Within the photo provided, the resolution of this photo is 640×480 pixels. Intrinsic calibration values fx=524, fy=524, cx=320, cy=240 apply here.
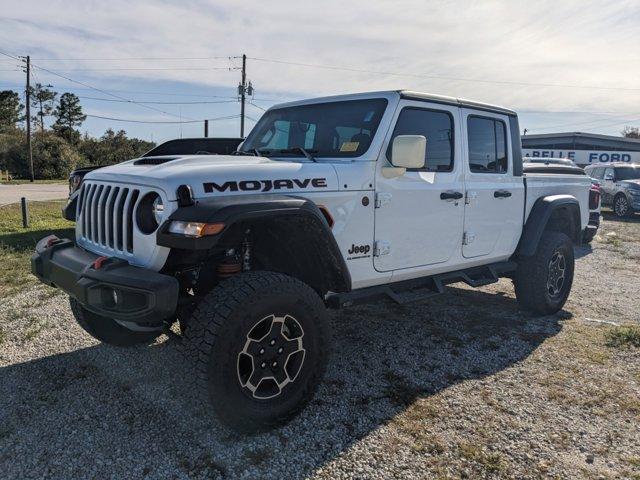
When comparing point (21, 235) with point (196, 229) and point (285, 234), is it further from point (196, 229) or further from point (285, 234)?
point (196, 229)

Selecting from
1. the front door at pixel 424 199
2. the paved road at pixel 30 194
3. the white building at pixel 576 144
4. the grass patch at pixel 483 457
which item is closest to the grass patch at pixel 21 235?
the paved road at pixel 30 194

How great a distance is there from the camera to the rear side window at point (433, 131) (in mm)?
3911

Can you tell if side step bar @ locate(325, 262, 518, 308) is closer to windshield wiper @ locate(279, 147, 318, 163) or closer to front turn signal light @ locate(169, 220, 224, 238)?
windshield wiper @ locate(279, 147, 318, 163)

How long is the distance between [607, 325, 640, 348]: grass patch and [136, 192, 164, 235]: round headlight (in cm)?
395

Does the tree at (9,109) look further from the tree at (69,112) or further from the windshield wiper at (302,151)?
the windshield wiper at (302,151)

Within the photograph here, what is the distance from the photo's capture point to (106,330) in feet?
13.1

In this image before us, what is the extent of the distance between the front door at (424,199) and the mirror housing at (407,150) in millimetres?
112

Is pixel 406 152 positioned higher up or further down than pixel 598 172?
further down

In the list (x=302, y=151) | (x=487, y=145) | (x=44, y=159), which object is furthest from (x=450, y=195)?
(x=44, y=159)

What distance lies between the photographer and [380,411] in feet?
10.9

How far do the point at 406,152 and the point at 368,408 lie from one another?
170 cm

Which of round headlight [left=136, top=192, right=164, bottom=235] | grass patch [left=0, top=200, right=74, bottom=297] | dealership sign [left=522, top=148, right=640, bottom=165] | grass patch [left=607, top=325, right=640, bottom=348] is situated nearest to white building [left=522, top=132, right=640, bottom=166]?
dealership sign [left=522, top=148, right=640, bottom=165]

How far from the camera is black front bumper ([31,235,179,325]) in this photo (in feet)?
8.70

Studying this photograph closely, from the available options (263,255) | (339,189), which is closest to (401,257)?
(339,189)
